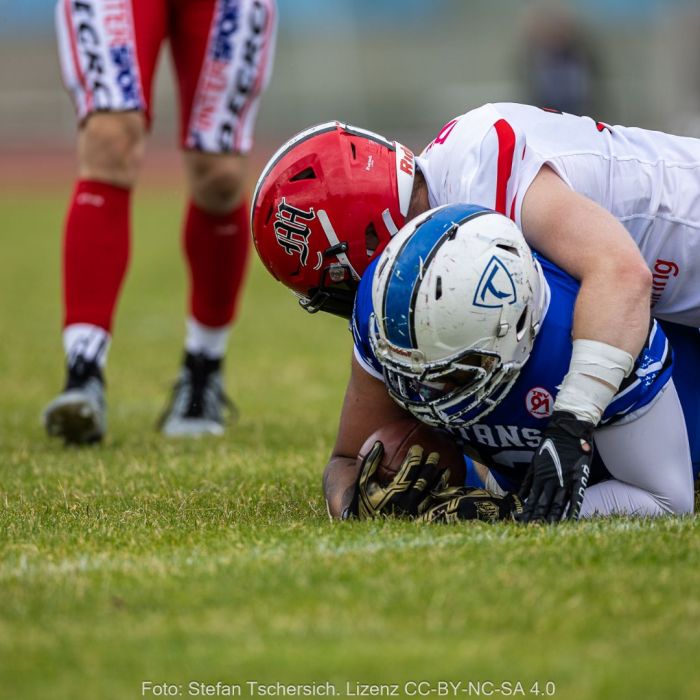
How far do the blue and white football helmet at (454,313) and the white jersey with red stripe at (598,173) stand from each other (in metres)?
0.35

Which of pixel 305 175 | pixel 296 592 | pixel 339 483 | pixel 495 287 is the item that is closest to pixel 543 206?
pixel 495 287

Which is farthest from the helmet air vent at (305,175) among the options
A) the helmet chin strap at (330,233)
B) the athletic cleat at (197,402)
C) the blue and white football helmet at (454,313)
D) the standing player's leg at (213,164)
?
the athletic cleat at (197,402)

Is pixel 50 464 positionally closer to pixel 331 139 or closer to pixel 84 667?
pixel 331 139

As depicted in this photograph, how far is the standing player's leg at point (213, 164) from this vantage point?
514cm

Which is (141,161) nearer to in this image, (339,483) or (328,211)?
(328,211)

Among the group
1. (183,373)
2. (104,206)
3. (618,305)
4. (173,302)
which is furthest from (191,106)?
(173,302)

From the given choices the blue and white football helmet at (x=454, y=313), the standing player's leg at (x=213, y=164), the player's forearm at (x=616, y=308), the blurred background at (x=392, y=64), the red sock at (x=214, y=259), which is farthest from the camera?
the blurred background at (x=392, y=64)

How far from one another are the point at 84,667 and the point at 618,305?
5.06ft

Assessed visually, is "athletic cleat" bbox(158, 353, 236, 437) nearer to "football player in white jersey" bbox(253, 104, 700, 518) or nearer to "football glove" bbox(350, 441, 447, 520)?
"football player in white jersey" bbox(253, 104, 700, 518)

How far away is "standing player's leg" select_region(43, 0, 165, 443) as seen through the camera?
4.77m

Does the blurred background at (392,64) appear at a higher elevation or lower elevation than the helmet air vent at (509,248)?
lower

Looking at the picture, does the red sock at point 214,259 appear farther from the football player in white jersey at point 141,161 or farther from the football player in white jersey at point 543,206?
the football player in white jersey at point 543,206

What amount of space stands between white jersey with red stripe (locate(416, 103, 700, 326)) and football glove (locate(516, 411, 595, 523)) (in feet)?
2.03

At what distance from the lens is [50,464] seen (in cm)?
445
